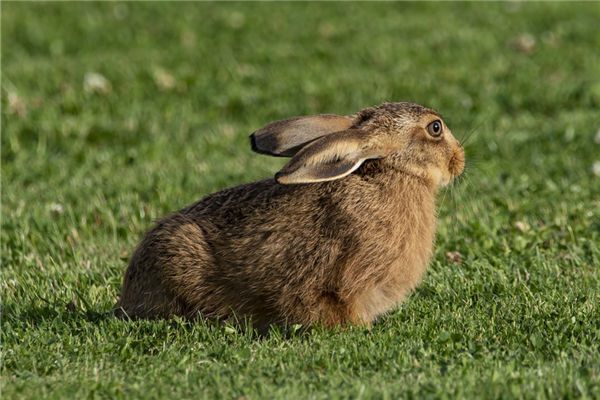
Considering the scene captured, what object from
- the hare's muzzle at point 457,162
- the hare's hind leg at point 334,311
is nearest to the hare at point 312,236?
the hare's hind leg at point 334,311

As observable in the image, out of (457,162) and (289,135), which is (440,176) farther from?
(289,135)

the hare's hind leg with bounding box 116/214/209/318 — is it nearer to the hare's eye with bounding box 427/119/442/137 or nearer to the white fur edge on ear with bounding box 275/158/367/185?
the white fur edge on ear with bounding box 275/158/367/185

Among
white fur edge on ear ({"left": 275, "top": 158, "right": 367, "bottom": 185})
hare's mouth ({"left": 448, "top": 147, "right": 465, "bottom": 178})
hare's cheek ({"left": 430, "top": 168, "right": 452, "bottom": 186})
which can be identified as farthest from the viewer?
hare's mouth ({"left": 448, "top": 147, "right": 465, "bottom": 178})

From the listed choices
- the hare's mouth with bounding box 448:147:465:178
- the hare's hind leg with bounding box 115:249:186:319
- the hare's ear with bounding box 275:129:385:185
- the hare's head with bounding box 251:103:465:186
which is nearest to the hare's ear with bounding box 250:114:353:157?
the hare's head with bounding box 251:103:465:186

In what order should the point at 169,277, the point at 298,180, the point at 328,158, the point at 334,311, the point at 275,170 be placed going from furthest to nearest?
the point at 275,170
the point at 169,277
the point at 334,311
the point at 328,158
the point at 298,180

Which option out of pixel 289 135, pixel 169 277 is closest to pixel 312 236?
pixel 289 135

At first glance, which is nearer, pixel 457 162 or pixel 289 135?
pixel 289 135

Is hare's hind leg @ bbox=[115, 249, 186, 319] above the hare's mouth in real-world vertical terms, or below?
below

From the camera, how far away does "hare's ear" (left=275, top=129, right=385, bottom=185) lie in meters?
4.68

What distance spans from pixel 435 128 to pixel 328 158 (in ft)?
2.98

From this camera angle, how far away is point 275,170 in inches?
339

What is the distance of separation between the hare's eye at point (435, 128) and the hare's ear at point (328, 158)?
488 millimetres

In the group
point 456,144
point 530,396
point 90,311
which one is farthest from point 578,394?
point 90,311

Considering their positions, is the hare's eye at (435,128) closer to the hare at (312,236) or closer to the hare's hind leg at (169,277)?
the hare at (312,236)
